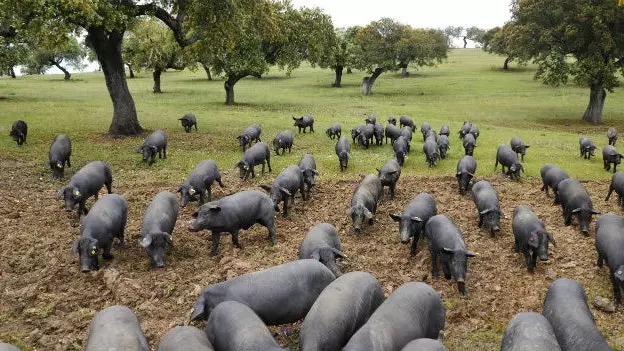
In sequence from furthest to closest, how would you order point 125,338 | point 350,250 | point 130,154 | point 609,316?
point 130,154
point 350,250
point 609,316
point 125,338

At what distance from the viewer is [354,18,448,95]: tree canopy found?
50281 mm

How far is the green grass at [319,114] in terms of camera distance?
20.2m

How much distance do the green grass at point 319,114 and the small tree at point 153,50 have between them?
259cm

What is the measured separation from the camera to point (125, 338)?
652 centimetres

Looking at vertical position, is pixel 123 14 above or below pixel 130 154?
above

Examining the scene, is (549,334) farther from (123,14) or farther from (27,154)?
(27,154)

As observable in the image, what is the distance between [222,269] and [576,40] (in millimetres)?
29436

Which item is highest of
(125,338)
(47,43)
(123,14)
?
(123,14)

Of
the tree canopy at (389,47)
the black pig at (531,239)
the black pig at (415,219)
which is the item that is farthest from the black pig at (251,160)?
the tree canopy at (389,47)

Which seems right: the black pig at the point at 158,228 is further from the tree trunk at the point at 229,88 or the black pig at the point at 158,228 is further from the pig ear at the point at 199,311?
the tree trunk at the point at 229,88

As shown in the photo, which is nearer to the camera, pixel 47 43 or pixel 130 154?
pixel 47 43

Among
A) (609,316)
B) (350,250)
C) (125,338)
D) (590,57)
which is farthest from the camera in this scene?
(590,57)

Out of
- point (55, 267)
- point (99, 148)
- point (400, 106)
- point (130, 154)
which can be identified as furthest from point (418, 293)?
point (400, 106)

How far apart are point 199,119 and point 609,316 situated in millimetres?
25881
